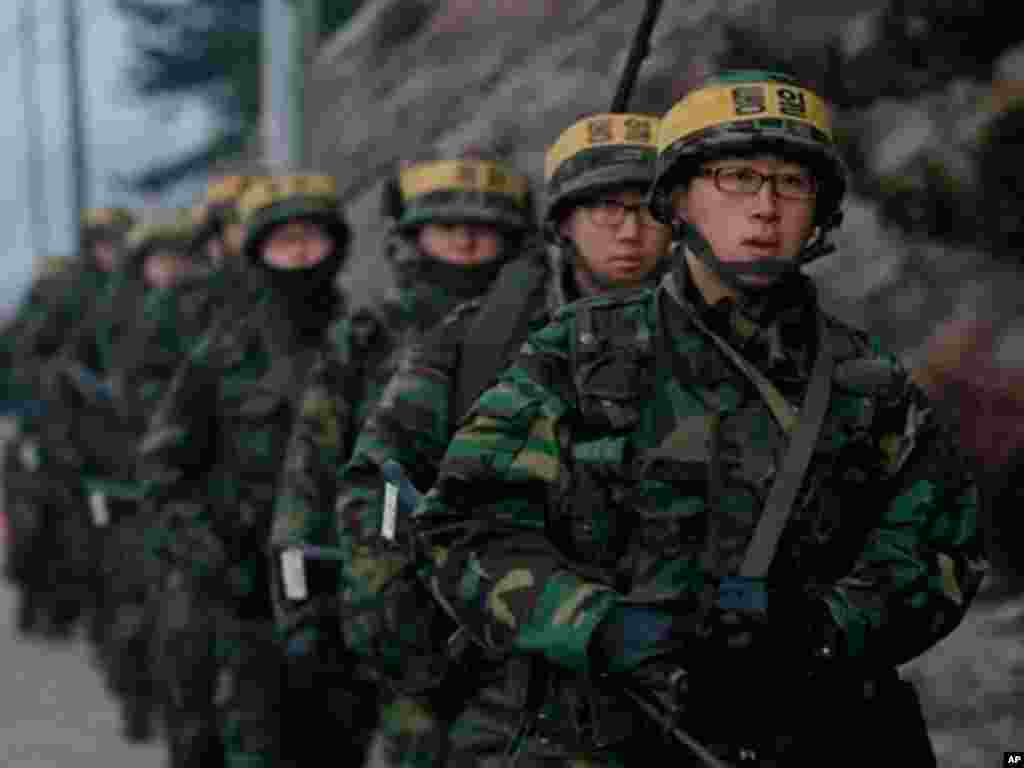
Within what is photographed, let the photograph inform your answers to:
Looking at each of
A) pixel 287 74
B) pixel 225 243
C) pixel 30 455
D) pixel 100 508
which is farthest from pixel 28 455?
pixel 100 508

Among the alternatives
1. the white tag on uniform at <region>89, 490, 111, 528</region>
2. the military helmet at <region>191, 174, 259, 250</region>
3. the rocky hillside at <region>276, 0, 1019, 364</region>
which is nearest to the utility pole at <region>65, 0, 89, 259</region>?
the rocky hillside at <region>276, 0, 1019, 364</region>

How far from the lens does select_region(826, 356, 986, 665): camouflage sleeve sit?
3.66 meters

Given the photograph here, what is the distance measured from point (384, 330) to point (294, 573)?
0.73 m

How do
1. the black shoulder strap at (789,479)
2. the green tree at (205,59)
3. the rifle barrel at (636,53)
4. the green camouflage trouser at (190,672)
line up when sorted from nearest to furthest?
the black shoulder strap at (789,479) → the rifle barrel at (636,53) → the green camouflage trouser at (190,672) → the green tree at (205,59)

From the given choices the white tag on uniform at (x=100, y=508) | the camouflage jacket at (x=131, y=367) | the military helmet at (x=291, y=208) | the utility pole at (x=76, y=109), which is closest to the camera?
the military helmet at (x=291, y=208)

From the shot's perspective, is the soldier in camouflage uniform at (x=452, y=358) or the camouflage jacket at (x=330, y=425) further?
the camouflage jacket at (x=330, y=425)

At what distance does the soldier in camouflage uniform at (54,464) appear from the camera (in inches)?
527

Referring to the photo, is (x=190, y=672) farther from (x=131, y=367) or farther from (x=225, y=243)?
(x=131, y=367)

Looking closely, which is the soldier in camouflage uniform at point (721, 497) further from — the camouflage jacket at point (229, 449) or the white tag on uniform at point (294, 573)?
the camouflage jacket at point (229, 449)

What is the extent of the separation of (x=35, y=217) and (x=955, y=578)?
55332 millimetres

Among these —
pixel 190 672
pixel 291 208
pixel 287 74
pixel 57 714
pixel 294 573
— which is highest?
pixel 287 74

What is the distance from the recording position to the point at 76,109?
2864 centimetres

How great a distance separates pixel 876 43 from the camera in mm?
11078

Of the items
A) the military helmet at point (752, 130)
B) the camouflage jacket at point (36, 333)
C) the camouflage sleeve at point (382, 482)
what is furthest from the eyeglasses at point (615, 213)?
the camouflage jacket at point (36, 333)
